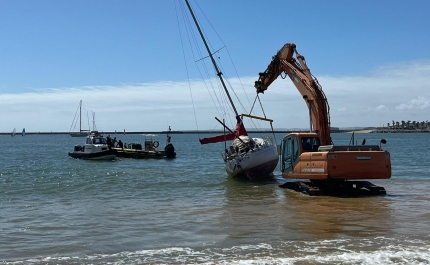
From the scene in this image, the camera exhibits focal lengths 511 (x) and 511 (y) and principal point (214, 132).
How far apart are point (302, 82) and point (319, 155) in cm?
399

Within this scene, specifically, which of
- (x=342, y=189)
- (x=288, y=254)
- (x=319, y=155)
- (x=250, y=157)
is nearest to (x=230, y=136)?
(x=250, y=157)

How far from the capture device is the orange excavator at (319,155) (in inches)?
674

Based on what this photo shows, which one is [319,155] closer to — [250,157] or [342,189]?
[342,189]

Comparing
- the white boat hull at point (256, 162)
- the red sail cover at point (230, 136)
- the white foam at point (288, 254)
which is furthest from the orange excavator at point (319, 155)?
the white foam at point (288, 254)

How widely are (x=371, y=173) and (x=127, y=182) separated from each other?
13.5 meters

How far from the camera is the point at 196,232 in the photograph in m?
12.1

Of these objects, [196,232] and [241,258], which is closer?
[241,258]

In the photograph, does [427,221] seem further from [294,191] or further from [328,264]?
[294,191]

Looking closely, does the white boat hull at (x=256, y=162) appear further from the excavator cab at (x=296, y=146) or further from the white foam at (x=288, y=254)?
the white foam at (x=288, y=254)

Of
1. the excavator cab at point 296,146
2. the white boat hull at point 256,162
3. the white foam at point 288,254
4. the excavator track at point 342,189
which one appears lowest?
the white foam at point 288,254

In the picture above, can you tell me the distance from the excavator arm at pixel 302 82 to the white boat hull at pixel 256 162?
3079 mm

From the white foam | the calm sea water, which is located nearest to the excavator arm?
the calm sea water

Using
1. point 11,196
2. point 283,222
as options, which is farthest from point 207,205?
point 11,196

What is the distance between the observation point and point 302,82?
20391mm
